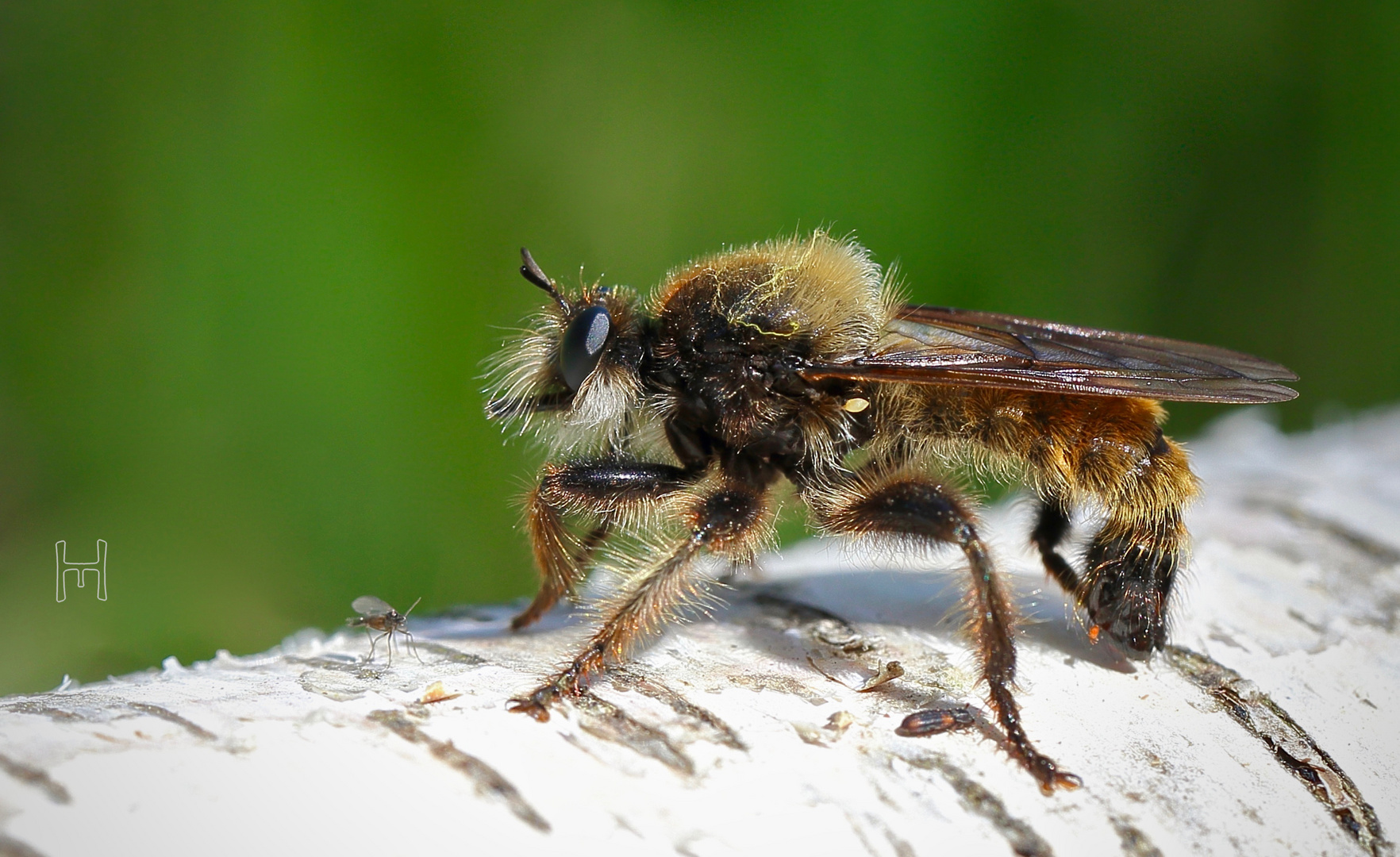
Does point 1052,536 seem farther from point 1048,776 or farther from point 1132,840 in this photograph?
point 1132,840

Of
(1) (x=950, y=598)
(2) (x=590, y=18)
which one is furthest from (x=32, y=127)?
(1) (x=950, y=598)

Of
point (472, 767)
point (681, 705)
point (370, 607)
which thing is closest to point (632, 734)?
point (681, 705)

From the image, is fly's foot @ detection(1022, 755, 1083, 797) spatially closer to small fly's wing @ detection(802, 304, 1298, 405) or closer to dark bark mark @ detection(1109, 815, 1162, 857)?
dark bark mark @ detection(1109, 815, 1162, 857)

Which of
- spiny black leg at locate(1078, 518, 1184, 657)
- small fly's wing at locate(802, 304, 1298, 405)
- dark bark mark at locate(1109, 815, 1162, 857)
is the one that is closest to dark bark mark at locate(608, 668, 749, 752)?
dark bark mark at locate(1109, 815, 1162, 857)

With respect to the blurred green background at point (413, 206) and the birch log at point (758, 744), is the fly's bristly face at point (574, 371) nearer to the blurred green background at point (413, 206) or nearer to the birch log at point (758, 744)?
the birch log at point (758, 744)

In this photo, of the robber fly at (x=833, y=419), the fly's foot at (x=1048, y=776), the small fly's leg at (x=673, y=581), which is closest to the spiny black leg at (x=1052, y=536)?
the robber fly at (x=833, y=419)

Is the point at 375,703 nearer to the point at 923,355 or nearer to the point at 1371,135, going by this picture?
the point at 923,355
